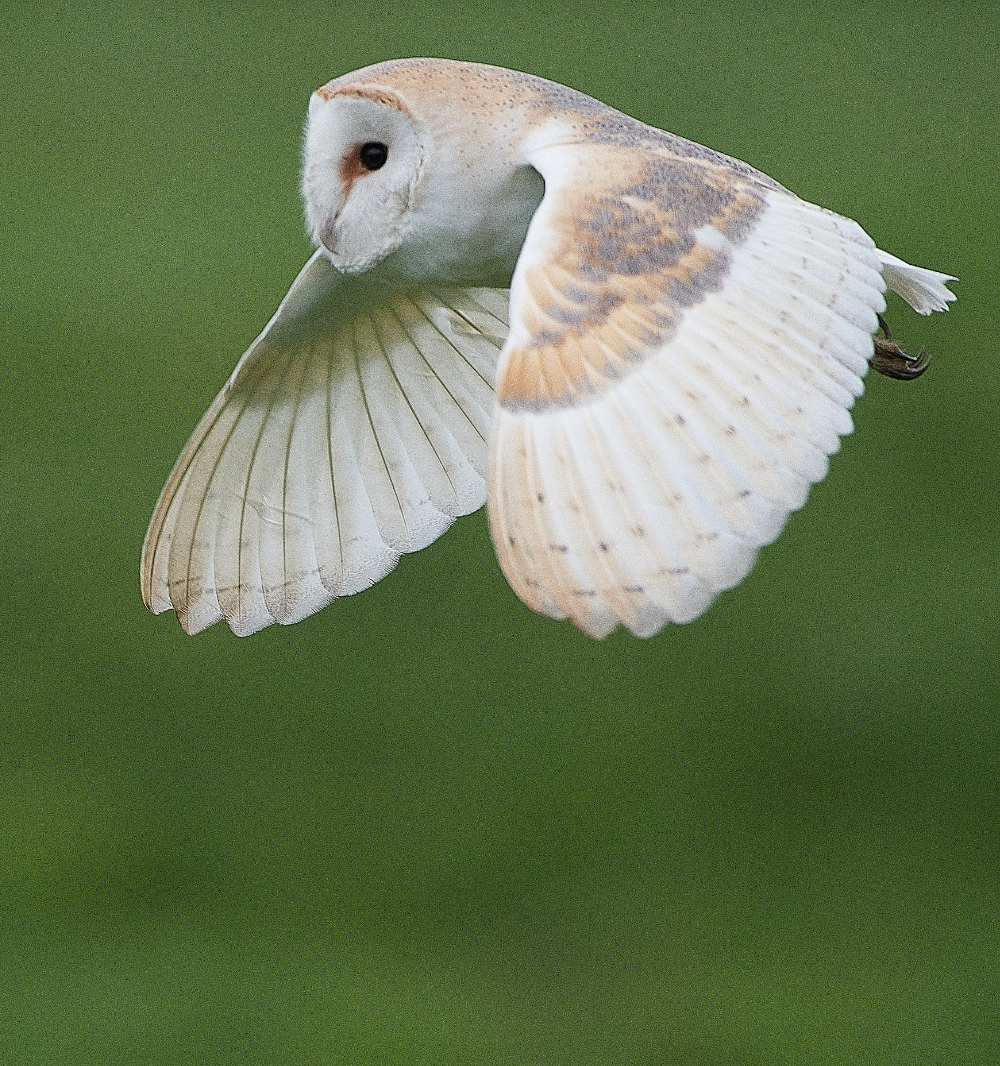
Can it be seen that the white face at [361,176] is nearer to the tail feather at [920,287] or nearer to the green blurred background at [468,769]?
the tail feather at [920,287]

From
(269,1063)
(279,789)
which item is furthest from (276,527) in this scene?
(279,789)

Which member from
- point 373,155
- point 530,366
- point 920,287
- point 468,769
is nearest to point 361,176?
point 373,155

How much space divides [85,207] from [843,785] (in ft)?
10.3

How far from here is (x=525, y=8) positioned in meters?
6.77

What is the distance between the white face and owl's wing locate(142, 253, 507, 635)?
8.7 inches

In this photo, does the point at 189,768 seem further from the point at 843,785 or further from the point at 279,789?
the point at 843,785

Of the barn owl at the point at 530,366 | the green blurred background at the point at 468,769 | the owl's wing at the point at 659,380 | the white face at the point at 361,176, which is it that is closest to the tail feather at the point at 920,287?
the barn owl at the point at 530,366

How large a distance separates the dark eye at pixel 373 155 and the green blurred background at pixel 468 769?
2.16m

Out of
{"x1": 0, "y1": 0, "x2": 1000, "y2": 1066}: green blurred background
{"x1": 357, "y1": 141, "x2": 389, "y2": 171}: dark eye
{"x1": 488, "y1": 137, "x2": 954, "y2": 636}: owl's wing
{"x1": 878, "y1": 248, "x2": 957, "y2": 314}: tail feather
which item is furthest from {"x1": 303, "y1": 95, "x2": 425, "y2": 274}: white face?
{"x1": 0, "y1": 0, "x2": 1000, "y2": 1066}: green blurred background

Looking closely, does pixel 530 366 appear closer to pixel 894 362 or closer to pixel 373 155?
pixel 373 155

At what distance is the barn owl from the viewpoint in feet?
4.94

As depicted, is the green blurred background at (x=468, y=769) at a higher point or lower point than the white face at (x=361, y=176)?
lower

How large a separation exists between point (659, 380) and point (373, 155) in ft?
1.56

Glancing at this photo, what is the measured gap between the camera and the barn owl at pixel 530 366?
1507 mm
